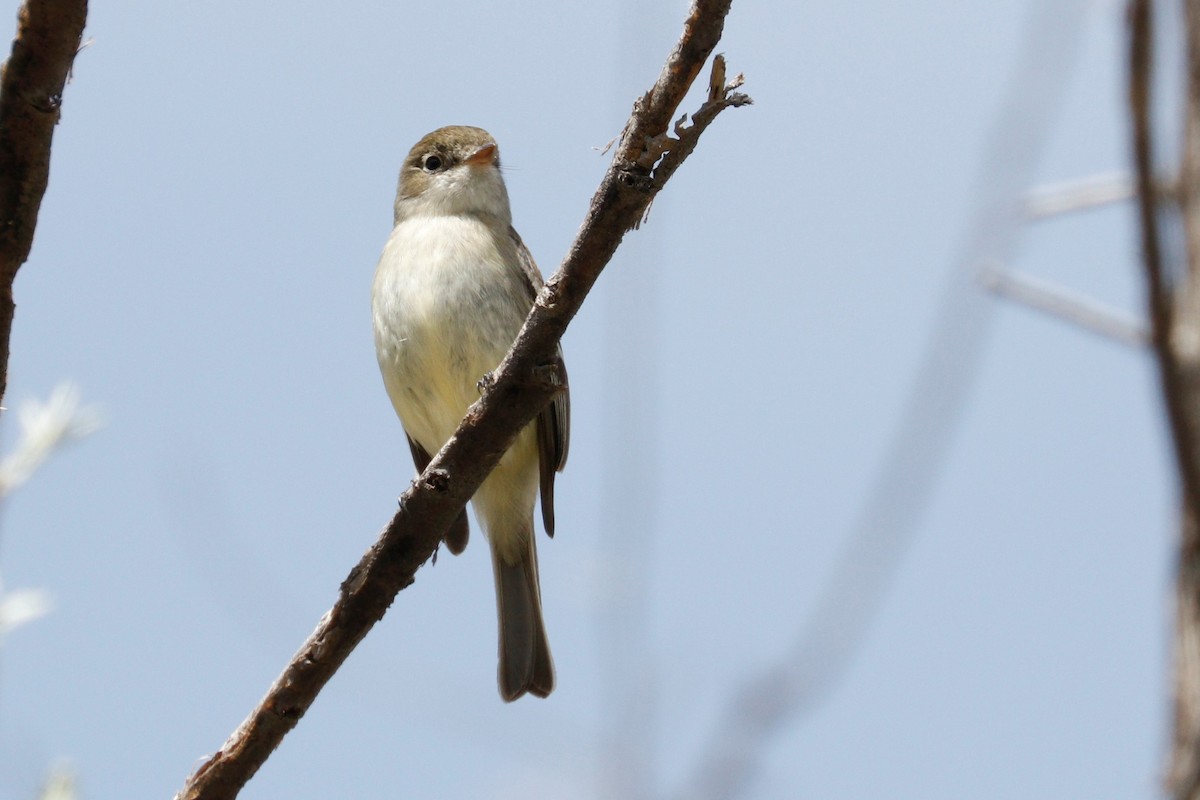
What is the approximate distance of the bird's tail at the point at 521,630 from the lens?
5062 millimetres

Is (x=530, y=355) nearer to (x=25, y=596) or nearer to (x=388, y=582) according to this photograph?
(x=388, y=582)

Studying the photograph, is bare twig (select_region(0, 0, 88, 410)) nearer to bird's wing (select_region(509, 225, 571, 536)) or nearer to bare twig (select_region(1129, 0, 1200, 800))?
bare twig (select_region(1129, 0, 1200, 800))

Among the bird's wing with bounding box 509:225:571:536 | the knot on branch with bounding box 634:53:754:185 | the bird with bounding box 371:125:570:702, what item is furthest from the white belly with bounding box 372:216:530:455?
the knot on branch with bounding box 634:53:754:185

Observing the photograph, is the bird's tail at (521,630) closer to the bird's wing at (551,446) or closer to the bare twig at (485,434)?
the bird's wing at (551,446)

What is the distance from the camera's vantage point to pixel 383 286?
5.34m

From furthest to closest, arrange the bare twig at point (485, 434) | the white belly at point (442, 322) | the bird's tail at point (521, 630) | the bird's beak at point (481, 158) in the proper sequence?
the bird's beak at point (481, 158), the bird's tail at point (521, 630), the white belly at point (442, 322), the bare twig at point (485, 434)

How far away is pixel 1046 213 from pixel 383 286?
353 cm

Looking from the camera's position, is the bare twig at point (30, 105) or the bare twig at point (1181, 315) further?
the bare twig at point (30, 105)

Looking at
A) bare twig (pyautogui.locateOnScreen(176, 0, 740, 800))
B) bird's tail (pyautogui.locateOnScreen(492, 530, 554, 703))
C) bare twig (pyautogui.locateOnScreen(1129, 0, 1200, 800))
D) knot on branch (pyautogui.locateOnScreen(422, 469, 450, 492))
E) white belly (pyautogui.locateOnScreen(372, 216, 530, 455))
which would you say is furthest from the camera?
bird's tail (pyautogui.locateOnScreen(492, 530, 554, 703))

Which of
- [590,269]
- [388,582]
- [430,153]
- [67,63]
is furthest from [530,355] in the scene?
[430,153]

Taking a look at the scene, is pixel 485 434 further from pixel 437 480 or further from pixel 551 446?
pixel 551 446

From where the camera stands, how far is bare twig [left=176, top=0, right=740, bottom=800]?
9.05 feet

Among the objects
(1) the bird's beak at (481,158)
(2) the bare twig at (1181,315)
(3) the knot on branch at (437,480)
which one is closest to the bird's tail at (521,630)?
(1) the bird's beak at (481,158)

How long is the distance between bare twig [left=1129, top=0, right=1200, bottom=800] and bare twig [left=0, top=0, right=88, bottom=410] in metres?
1.87
